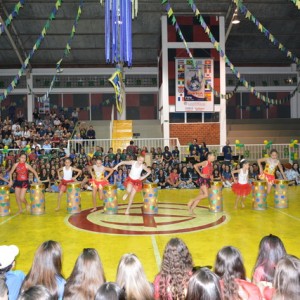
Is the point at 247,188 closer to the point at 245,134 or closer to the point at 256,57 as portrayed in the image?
the point at 245,134

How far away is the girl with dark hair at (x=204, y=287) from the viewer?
112 inches

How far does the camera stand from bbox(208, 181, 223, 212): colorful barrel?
1134 cm

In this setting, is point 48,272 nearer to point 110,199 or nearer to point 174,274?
point 174,274

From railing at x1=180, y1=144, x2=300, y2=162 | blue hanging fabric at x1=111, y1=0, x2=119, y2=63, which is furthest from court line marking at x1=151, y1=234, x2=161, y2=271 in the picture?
railing at x1=180, y1=144, x2=300, y2=162

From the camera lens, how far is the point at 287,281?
9.90 feet

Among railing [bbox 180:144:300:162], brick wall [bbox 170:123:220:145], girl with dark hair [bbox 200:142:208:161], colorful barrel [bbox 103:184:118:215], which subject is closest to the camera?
colorful barrel [bbox 103:184:118:215]

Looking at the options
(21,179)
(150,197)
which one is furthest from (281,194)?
(21,179)

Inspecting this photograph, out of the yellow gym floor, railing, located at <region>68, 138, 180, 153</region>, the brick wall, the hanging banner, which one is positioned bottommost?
the yellow gym floor

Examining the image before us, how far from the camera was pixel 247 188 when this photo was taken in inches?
470

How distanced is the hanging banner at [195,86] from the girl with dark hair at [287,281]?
67.0 feet

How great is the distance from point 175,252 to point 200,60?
20.5 metres

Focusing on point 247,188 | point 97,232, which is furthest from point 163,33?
point 97,232

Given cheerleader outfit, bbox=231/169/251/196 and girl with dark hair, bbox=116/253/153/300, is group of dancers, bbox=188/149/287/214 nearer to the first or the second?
cheerleader outfit, bbox=231/169/251/196

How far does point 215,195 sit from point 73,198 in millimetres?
4134
